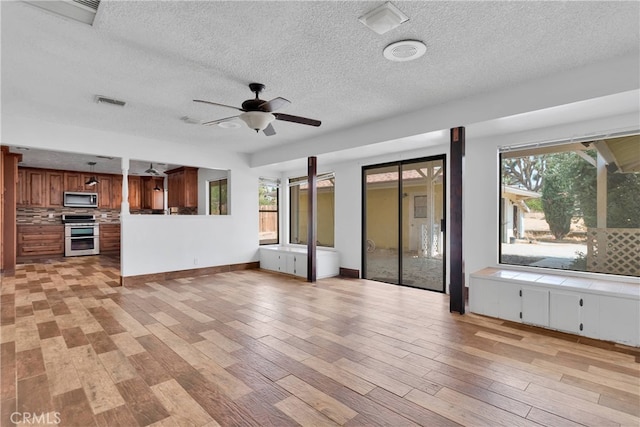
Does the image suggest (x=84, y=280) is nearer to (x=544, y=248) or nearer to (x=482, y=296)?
(x=482, y=296)

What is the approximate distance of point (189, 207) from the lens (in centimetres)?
851

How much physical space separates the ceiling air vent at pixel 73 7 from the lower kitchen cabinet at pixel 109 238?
353 inches

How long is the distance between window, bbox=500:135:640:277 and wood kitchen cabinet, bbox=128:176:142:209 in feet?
32.9

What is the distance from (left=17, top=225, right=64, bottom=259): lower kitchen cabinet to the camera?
8359mm

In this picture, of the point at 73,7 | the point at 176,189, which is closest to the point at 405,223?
the point at 73,7

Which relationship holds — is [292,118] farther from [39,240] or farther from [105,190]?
[39,240]

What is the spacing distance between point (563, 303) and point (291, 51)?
3.63 metres

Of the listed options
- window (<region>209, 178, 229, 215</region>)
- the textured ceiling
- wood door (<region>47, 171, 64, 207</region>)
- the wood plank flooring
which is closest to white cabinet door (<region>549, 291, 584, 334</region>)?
the wood plank flooring

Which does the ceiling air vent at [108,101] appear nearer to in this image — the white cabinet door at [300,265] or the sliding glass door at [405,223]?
the white cabinet door at [300,265]

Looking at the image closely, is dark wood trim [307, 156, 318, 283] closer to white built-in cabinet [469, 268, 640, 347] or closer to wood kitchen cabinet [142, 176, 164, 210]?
white built-in cabinet [469, 268, 640, 347]

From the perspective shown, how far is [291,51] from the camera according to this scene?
274 centimetres

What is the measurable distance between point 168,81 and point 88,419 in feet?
9.76

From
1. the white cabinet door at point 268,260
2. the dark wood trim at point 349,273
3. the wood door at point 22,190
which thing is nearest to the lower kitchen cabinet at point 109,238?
the wood door at point 22,190

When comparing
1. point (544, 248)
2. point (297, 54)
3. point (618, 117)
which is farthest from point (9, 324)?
point (618, 117)
